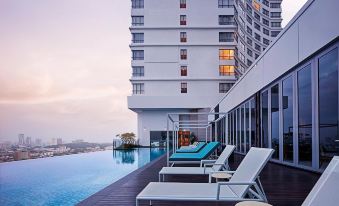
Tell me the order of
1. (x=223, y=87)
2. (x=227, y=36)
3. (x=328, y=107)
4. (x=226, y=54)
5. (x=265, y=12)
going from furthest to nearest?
(x=265, y=12) → (x=227, y=36) → (x=226, y=54) → (x=223, y=87) → (x=328, y=107)

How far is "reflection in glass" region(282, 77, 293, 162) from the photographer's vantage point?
8.63 metres

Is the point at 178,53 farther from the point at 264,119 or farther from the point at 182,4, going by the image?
the point at 264,119

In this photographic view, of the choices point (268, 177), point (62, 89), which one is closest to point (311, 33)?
point (268, 177)

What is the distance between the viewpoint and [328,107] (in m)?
6.45

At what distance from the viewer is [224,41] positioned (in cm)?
3578

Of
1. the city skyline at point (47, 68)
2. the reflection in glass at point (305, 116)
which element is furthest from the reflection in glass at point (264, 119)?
the city skyline at point (47, 68)

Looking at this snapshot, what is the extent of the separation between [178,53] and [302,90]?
28.0 metres

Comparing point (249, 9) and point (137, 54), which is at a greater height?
point (249, 9)

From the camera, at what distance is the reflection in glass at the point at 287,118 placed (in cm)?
863

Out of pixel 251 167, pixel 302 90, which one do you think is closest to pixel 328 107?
pixel 302 90

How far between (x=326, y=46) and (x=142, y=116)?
30.2 metres

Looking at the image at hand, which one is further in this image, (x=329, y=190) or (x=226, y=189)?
(x=226, y=189)

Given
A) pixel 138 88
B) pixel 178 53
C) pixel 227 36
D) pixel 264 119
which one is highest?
pixel 227 36

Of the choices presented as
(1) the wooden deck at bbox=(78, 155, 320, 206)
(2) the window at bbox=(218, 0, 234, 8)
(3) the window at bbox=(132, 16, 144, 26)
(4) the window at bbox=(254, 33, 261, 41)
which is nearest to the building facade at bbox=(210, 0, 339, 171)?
(1) the wooden deck at bbox=(78, 155, 320, 206)
